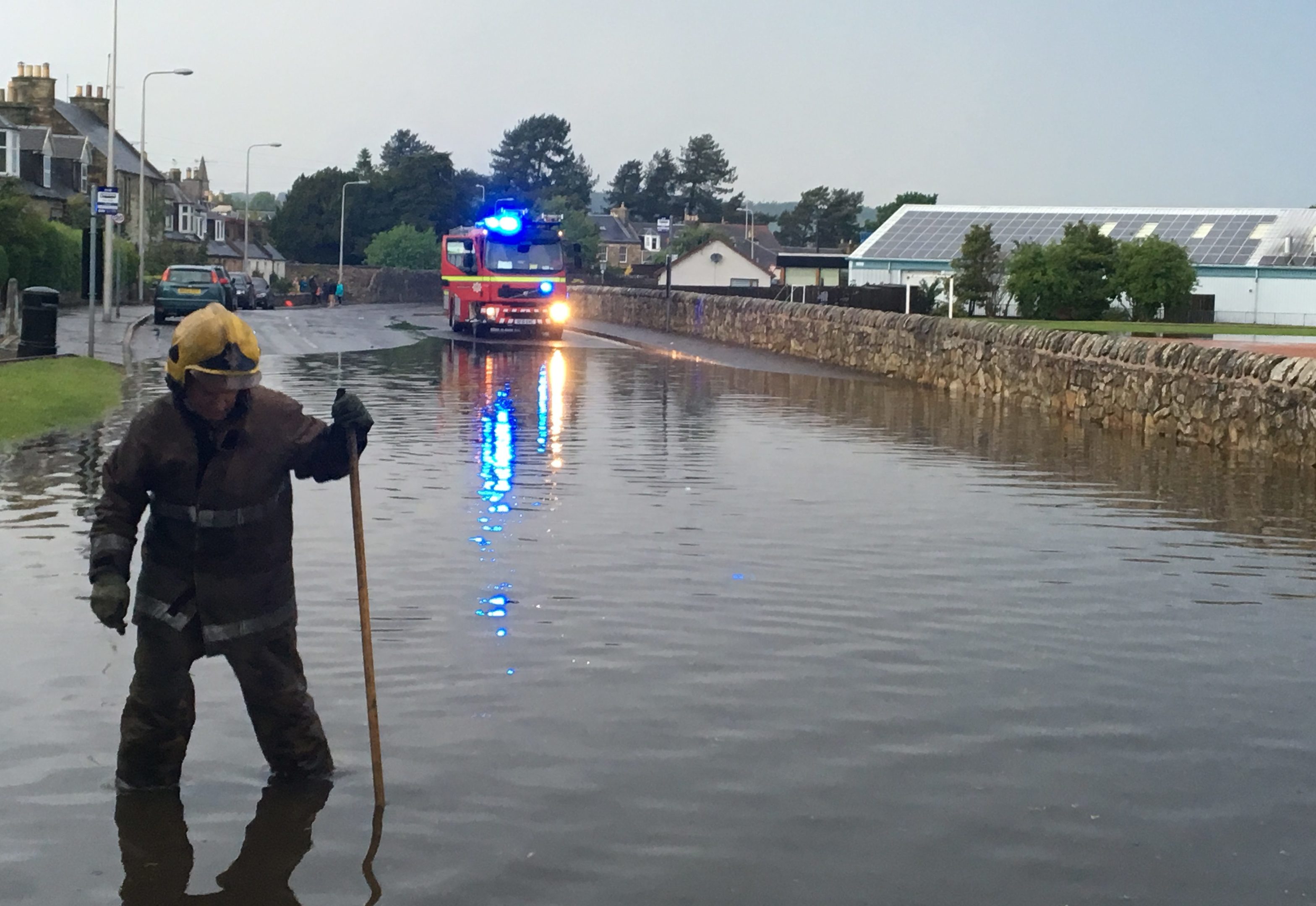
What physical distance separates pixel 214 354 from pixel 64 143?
73282 mm

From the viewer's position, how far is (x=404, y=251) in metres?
119

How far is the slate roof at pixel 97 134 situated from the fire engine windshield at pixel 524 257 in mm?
42335

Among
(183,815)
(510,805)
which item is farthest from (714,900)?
(183,815)

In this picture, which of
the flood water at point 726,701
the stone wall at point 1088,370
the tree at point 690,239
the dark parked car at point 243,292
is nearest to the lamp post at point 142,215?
the dark parked car at point 243,292

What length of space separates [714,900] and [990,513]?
8562 mm

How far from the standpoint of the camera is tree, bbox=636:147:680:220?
188 m

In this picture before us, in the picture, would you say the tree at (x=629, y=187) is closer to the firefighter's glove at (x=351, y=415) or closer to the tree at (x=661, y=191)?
the tree at (x=661, y=191)

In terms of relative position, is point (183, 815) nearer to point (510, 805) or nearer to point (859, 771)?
point (510, 805)

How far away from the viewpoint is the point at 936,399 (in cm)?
2578

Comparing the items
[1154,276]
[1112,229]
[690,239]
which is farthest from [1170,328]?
[690,239]

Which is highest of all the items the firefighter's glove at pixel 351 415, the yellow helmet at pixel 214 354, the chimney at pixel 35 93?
the chimney at pixel 35 93

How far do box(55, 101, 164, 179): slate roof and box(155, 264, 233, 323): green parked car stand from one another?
37.0m

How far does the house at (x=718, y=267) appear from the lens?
116 m

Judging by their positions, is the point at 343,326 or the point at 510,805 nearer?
the point at 510,805
